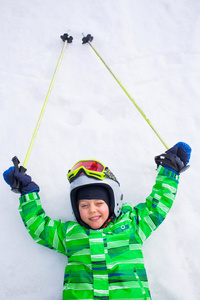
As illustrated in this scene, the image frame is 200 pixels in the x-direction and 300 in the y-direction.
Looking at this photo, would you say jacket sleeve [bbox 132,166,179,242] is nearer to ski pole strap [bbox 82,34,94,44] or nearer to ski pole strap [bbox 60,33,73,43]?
ski pole strap [bbox 82,34,94,44]

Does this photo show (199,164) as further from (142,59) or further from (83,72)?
(83,72)

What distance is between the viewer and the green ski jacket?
1847 mm

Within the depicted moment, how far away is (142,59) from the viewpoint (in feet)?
11.8

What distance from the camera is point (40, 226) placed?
2104 mm

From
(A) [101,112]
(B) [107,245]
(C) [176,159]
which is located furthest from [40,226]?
(A) [101,112]

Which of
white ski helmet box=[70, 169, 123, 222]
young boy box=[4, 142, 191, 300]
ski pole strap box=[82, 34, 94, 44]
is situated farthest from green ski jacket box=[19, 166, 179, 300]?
ski pole strap box=[82, 34, 94, 44]

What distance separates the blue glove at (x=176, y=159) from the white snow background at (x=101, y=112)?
0.39m

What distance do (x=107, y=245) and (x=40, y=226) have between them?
24.6 inches

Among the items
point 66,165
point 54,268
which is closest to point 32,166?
point 66,165

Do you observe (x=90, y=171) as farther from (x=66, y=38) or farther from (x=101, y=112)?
(x=66, y=38)

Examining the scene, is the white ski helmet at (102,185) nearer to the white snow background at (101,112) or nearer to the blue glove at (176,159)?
the white snow background at (101,112)

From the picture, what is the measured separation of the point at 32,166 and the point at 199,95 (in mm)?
2424

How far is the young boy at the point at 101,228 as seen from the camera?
6.11 ft

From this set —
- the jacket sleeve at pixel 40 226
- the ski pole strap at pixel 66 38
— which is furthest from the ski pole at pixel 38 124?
the jacket sleeve at pixel 40 226
